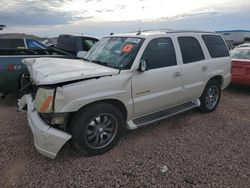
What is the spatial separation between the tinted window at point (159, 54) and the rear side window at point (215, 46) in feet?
4.00

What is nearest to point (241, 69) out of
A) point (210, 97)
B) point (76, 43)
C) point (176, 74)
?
point (210, 97)

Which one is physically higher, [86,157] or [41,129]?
[41,129]

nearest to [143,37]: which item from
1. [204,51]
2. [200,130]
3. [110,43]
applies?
[110,43]

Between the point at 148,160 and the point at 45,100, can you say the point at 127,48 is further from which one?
the point at 148,160

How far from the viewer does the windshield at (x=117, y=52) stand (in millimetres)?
3885

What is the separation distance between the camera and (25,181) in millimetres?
3039

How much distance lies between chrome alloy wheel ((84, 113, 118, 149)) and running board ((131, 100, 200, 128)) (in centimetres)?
44

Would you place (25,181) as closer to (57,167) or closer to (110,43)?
(57,167)

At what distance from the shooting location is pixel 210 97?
5516mm

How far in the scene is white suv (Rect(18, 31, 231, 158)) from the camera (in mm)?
3189

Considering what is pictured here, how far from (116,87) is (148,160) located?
1.16 meters

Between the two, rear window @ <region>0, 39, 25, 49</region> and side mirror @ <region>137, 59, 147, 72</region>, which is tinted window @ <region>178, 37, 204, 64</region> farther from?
rear window @ <region>0, 39, 25, 49</region>

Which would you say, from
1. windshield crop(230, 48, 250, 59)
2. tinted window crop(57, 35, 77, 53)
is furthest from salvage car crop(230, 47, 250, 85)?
tinted window crop(57, 35, 77, 53)

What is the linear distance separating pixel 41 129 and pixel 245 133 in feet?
11.9
